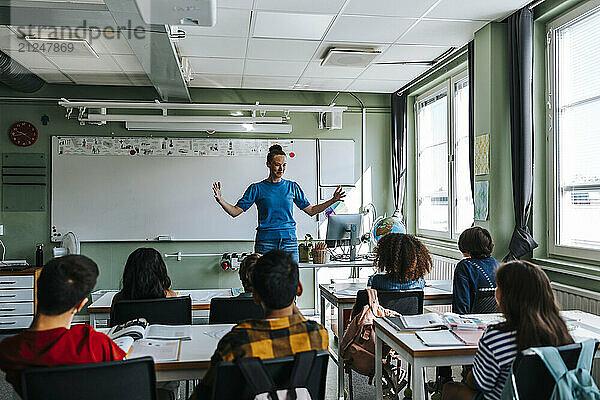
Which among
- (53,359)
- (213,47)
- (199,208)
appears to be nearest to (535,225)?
(213,47)

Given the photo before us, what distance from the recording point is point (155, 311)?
2898 mm

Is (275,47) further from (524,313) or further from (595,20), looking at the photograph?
(524,313)

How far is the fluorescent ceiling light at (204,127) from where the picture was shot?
6.18 meters

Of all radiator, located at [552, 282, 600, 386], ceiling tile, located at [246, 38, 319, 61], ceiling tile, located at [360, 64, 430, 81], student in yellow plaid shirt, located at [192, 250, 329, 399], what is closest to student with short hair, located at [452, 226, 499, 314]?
radiator, located at [552, 282, 600, 386]

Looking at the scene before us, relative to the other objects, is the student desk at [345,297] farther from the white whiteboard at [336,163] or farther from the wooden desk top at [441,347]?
the white whiteboard at [336,163]

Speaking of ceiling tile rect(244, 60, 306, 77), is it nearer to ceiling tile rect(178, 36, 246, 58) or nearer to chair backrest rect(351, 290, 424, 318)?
ceiling tile rect(178, 36, 246, 58)

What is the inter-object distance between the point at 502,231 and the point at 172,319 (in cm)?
266

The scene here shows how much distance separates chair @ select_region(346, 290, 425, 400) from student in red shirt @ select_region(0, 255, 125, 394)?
1564mm

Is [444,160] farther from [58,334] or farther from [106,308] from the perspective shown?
[58,334]

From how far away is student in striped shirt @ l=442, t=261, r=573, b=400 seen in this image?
2.00 metres

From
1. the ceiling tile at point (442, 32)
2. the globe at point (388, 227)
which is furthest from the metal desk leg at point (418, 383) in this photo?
the globe at point (388, 227)

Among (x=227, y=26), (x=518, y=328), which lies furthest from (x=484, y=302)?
(x=227, y=26)

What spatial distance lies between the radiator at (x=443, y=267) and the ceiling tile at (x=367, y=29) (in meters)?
2.25

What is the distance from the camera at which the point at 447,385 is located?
2510 millimetres
